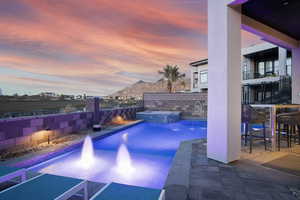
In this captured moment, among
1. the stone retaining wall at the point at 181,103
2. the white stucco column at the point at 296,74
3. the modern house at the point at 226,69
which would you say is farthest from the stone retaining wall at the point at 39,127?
the white stucco column at the point at 296,74

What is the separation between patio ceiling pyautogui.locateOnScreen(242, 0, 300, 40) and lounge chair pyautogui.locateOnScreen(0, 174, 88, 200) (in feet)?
12.5

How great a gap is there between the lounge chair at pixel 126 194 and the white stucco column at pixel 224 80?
73.2 inches

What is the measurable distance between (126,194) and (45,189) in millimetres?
762

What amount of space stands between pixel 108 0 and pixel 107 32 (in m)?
2.37

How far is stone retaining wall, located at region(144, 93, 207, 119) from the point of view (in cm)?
1213

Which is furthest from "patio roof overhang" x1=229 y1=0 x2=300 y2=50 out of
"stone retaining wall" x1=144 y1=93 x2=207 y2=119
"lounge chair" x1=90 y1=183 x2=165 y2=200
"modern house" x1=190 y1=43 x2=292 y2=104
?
"modern house" x1=190 y1=43 x2=292 y2=104

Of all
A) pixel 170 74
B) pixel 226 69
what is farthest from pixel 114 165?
pixel 170 74

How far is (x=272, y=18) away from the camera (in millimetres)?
3561

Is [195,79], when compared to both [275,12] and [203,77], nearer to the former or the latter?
[203,77]

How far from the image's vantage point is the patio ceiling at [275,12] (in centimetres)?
302

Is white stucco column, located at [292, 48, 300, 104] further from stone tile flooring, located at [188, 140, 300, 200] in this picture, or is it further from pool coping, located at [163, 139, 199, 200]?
pool coping, located at [163, 139, 199, 200]

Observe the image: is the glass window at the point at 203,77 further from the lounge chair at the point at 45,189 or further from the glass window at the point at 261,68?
the lounge chair at the point at 45,189

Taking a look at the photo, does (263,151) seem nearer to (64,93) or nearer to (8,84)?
(64,93)

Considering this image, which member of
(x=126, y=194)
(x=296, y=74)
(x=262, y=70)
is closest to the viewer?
(x=126, y=194)
